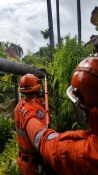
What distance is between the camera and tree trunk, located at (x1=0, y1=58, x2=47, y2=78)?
9875 mm

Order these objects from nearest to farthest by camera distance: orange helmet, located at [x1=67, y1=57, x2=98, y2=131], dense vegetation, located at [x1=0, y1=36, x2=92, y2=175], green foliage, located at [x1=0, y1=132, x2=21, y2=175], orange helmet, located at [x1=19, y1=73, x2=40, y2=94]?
orange helmet, located at [x1=67, y1=57, x2=98, y2=131], orange helmet, located at [x1=19, y1=73, x2=40, y2=94], green foliage, located at [x1=0, y1=132, x2=21, y2=175], dense vegetation, located at [x1=0, y1=36, x2=92, y2=175]

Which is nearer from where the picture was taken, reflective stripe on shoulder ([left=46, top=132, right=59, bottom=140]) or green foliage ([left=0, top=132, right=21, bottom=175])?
reflective stripe on shoulder ([left=46, top=132, right=59, bottom=140])

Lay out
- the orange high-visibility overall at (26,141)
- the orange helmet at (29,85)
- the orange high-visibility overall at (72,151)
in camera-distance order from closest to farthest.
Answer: the orange high-visibility overall at (72,151), the orange high-visibility overall at (26,141), the orange helmet at (29,85)

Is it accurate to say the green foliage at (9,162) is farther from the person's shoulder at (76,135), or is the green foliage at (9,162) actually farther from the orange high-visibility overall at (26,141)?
the person's shoulder at (76,135)

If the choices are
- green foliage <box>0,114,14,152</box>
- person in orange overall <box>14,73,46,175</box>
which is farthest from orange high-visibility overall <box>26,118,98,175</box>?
green foliage <box>0,114,14,152</box>

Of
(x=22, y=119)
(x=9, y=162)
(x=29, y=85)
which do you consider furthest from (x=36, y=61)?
(x=22, y=119)

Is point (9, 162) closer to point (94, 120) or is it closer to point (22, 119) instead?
point (22, 119)

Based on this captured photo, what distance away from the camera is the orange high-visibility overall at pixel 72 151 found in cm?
301

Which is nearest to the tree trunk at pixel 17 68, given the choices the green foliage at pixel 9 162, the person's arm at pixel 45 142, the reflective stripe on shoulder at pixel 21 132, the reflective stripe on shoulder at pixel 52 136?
the green foliage at pixel 9 162

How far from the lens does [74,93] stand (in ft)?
10.6

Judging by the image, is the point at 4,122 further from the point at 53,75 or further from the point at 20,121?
the point at 20,121

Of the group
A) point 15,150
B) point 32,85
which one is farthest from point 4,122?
point 32,85

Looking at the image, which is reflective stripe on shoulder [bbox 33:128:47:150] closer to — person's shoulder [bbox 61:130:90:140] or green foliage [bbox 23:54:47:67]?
person's shoulder [bbox 61:130:90:140]

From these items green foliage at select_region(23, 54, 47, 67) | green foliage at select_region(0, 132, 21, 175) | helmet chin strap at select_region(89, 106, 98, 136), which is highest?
helmet chin strap at select_region(89, 106, 98, 136)
